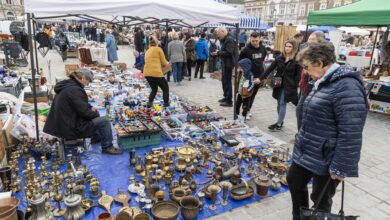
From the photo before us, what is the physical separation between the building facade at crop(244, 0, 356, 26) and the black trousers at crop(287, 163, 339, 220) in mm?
53043

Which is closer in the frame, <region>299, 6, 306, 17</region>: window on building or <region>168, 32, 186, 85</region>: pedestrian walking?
<region>168, 32, 186, 85</region>: pedestrian walking

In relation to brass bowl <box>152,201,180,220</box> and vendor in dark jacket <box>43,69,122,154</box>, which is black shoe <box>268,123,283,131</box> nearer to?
brass bowl <box>152,201,180,220</box>

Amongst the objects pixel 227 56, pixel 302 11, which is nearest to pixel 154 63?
pixel 227 56

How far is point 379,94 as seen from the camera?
6945 millimetres

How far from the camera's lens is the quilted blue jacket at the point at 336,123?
1834 mm

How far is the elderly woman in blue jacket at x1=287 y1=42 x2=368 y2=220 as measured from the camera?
184 cm

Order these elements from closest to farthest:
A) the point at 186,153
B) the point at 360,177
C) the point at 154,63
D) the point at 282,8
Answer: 1. the point at 360,177
2. the point at 186,153
3. the point at 154,63
4. the point at 282,8

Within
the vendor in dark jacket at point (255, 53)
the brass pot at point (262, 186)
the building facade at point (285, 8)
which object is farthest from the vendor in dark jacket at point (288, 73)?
the building facade at point (285, 8)

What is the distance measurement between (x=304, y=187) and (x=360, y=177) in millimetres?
1947

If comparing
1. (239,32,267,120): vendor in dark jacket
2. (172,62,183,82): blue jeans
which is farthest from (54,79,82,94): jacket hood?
(172,62,183,82): blue jeans

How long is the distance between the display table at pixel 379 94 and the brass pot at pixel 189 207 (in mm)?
6063

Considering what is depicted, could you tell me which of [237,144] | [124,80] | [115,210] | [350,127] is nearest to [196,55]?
[124,80]

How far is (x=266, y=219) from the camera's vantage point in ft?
9.37

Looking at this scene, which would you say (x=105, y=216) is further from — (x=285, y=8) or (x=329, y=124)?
(x=285, y=8)
